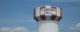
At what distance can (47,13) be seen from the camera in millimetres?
21078

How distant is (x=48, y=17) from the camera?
21.1 m

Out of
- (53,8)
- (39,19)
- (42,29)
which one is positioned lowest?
(42,29)

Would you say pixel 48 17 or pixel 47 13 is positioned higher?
pixel 47 13

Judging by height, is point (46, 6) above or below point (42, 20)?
above

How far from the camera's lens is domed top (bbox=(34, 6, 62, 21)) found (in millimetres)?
20987

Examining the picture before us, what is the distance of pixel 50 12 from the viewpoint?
21.1 m

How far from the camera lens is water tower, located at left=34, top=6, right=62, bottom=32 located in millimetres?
21047

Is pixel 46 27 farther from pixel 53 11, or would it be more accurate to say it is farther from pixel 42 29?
pixel 53 11

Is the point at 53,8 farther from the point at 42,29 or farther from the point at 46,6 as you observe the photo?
the point at 42,29

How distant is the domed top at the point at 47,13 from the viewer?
20987mm

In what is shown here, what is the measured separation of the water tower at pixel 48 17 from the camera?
21047 millimetres

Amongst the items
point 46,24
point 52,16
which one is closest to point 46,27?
point 46,24

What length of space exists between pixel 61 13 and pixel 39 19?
116 inches

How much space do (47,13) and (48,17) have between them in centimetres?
52
